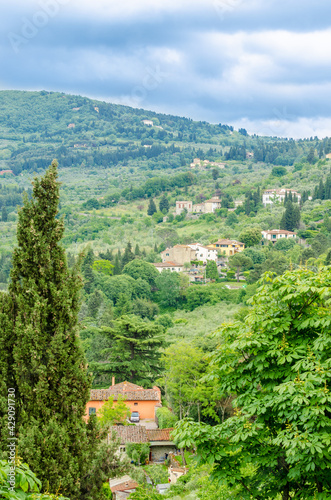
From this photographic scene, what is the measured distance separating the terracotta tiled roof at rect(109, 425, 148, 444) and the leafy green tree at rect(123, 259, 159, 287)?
40.4 m

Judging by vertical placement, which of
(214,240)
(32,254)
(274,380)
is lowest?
(214,240)

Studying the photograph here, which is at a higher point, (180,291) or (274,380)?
(274,380)

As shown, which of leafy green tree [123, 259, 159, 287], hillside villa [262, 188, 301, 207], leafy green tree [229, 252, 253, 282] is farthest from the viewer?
hillside villa [262, 188, 301, 207]

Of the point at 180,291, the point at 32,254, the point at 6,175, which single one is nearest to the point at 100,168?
the point at 6,175

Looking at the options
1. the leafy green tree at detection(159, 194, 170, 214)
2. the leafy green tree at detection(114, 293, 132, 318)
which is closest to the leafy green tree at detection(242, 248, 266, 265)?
the leafy green tree at detection(114, 293, 132, 318)

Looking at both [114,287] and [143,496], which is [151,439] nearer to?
[143,496]

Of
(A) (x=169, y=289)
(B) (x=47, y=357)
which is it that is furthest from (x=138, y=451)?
(A) (x=169, y=289)

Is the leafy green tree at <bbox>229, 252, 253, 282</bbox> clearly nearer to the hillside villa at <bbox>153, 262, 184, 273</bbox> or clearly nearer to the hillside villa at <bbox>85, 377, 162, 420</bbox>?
the hillside villa at <bbox>153, 262, 184, 273</bbox>

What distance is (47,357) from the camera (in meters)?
7.40

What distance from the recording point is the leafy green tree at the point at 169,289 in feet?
198

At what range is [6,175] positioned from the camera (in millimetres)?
188250

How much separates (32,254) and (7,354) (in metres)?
1.52

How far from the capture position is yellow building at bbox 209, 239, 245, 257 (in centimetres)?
7469

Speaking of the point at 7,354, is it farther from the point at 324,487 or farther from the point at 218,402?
the point at 218,402
